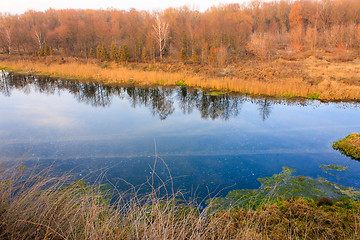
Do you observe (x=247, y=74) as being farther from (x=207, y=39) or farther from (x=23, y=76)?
(x=23, y=76)

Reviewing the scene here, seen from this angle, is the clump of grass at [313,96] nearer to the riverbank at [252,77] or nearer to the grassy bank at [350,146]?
the riverbank at [252,77]

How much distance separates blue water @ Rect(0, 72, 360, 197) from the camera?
545 cm

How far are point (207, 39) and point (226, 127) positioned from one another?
18049 mm

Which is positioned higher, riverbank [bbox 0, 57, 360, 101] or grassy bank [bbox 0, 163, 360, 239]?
riverbank [bbox 0, 57, 360, 101]

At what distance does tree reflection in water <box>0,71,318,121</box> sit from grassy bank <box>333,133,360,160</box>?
2890 mm

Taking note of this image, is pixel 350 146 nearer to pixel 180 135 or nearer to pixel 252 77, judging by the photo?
pixel 180 135

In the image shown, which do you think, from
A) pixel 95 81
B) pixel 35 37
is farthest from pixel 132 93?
pixel 35 37

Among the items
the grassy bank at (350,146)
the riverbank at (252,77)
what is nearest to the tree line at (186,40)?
the riverbank at (252,77)

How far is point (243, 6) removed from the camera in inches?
1842

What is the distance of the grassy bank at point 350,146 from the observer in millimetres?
6252

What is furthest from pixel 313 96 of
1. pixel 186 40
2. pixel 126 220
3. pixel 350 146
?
pixel 186 40

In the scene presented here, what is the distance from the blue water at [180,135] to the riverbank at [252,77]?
1059 mm

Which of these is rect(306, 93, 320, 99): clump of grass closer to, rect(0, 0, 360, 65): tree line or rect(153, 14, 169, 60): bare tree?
rect(0, 0, 360, 65): tree line

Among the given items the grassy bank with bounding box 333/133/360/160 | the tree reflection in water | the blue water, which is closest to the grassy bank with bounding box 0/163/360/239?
the blue water
